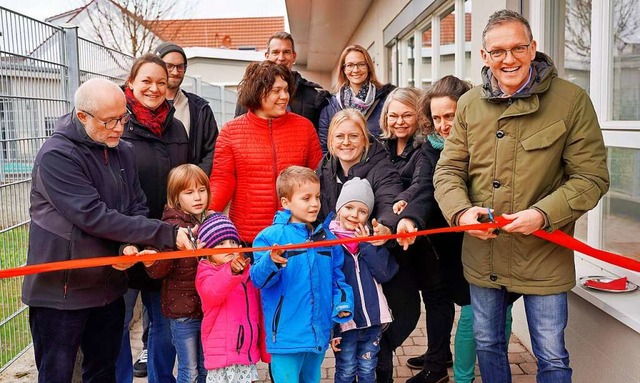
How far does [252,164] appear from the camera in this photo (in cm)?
354

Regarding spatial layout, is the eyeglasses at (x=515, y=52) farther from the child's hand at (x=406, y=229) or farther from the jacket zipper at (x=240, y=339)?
the jacket zipper at (x=240, y=339)

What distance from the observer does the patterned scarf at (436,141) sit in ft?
10.7

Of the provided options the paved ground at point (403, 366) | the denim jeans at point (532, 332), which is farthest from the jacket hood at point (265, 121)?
the paved ground at point (403, 366)

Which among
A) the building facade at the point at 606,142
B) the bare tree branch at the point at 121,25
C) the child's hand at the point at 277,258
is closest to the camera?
the child's hand at the point at 277,258

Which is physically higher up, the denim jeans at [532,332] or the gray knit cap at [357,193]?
the gray knit cap at [357,193]

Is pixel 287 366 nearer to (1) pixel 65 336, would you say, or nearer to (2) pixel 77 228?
(1) pixel 65 336

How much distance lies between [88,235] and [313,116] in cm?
213

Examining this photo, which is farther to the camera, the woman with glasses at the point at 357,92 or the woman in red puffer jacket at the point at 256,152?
the woman with glasses at the point at 357,92

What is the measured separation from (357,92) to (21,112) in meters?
2.16

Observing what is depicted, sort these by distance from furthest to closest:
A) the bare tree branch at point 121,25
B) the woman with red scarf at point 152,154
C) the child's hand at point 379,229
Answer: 1. the bare tree branch at point 121,25
2. the woman with red scarf at point 152,154
3. the child's hand at point 379,229

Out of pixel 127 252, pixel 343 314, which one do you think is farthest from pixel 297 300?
pixel 127 252

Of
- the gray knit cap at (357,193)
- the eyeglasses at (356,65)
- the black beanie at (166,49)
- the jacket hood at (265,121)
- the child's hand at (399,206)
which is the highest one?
the black beanie at (166,49)

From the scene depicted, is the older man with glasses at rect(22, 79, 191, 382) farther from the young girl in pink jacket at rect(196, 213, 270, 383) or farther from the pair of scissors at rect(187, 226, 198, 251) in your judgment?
the young girl in pink jacket at rect(196, 213, 270, 383)

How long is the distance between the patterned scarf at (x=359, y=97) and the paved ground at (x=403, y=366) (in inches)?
70.2
